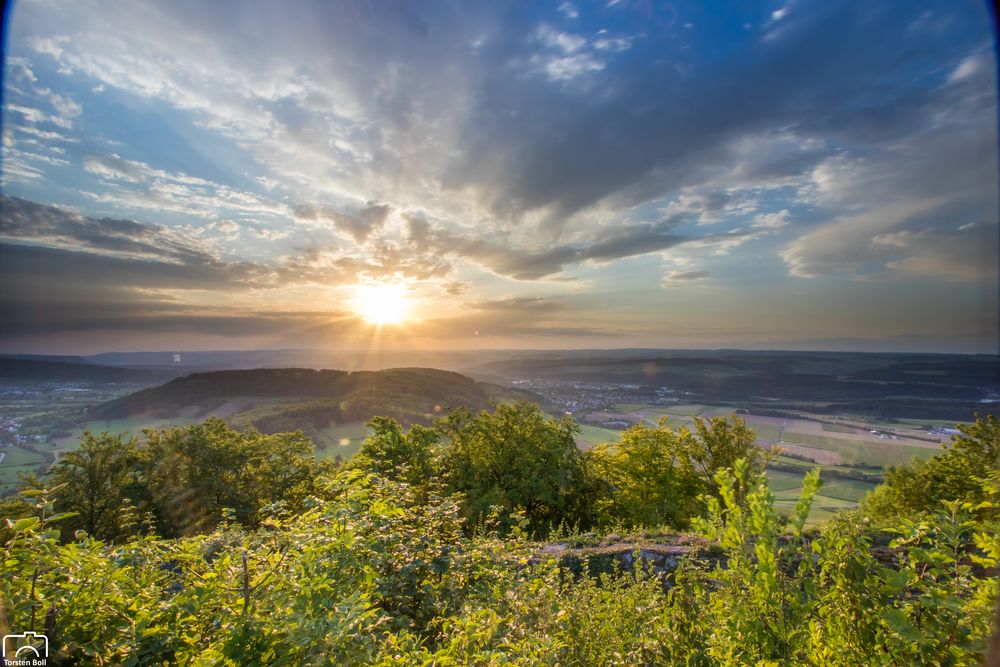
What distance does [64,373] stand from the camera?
17312 cm

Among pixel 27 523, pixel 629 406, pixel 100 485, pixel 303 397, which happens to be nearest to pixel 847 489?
pixel 629 406

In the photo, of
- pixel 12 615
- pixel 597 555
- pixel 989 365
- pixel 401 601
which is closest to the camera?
pixel 12 615

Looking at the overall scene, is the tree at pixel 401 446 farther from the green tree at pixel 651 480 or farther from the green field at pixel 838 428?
the green field at pixel 838 428

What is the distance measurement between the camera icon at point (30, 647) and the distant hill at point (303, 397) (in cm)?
10861

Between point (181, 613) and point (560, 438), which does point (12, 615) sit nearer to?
point (181, 613)

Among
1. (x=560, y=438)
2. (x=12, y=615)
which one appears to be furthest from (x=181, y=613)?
(x=560, y=438)

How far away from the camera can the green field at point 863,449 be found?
81.4 metres

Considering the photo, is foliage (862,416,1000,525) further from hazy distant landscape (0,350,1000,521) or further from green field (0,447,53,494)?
green field (0,447,53,494)

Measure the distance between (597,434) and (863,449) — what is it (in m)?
60.1

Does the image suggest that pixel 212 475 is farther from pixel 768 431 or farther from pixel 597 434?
pixel 768 431

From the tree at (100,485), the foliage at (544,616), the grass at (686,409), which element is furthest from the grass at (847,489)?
the tree at (100,485)

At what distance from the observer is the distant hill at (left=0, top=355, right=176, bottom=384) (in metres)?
151

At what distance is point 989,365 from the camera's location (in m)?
148

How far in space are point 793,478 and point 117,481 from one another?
334ft
